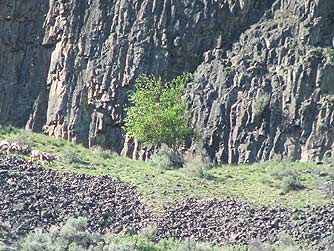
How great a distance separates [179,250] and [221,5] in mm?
25507

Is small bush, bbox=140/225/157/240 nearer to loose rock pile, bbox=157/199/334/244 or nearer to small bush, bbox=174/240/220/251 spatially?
loose rock pile, bbox=157/199/334/244

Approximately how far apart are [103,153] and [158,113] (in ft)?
14.4

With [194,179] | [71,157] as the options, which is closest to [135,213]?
[194,179]

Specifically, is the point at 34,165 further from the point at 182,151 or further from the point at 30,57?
the point at 30,57

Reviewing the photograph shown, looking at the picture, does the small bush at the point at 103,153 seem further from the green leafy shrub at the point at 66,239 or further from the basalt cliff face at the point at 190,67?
the green leafy shrub at the point at 66,239

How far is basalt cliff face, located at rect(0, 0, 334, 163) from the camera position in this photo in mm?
52719

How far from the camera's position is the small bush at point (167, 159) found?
166 ft

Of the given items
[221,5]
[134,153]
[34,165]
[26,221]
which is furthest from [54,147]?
[26,221]

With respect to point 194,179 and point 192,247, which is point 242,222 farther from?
point 194,179

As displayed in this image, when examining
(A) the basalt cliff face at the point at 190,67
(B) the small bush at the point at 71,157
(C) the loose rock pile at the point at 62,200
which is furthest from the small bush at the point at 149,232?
(A) the basalt cliff face at the point at 190,67

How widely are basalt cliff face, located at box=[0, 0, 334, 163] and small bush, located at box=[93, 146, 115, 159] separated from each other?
170 cm

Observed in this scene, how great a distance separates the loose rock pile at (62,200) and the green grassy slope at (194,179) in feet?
4.05

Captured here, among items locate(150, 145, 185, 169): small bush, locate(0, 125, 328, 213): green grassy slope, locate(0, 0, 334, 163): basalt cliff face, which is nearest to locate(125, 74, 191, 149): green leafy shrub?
locate(0, 0, 334, 163): basalt cliff face

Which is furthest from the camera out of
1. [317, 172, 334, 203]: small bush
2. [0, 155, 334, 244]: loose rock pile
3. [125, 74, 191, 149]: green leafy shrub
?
[125, 74, 191, 149]: green leafy shrub
